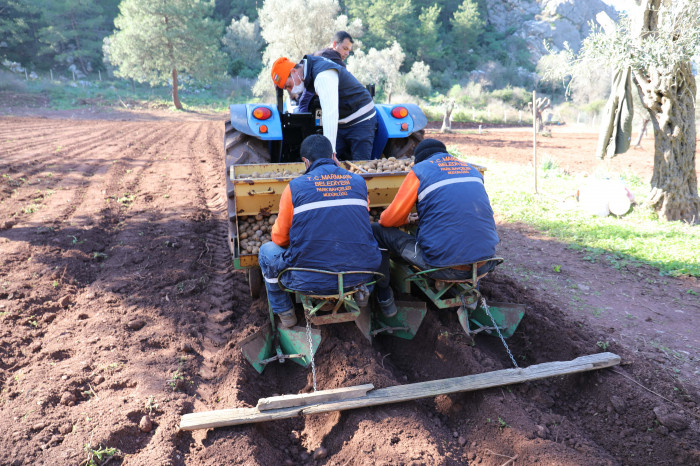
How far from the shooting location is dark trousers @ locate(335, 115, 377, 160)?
5125mm

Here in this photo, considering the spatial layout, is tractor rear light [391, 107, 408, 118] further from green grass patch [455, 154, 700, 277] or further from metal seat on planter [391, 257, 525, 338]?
green grass patch [455, 154, 700, 277]

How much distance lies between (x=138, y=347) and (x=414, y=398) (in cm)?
212

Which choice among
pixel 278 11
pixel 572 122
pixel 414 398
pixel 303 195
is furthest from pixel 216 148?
pixel 572 122

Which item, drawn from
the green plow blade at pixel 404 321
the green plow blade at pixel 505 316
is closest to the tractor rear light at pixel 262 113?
the green plow blade at pixel 404 321

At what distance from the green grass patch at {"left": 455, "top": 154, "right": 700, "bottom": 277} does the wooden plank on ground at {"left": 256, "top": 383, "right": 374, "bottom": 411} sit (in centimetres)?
395

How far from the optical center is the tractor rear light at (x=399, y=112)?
216 inches

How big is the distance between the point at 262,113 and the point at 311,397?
10.1 feet

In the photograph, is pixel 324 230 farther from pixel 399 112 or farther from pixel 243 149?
pixel 399 112

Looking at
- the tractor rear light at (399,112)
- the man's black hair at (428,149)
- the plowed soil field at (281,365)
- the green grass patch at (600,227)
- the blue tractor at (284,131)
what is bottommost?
the plowed soil field at (281,365)

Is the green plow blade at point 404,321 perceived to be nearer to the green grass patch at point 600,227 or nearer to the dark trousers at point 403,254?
the dark trousers at point 403,254

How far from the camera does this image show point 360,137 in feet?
16.9

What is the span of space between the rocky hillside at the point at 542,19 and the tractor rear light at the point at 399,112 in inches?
2476

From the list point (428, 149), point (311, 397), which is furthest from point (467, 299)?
point (311, 397)

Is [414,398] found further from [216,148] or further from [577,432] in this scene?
[216,148]
